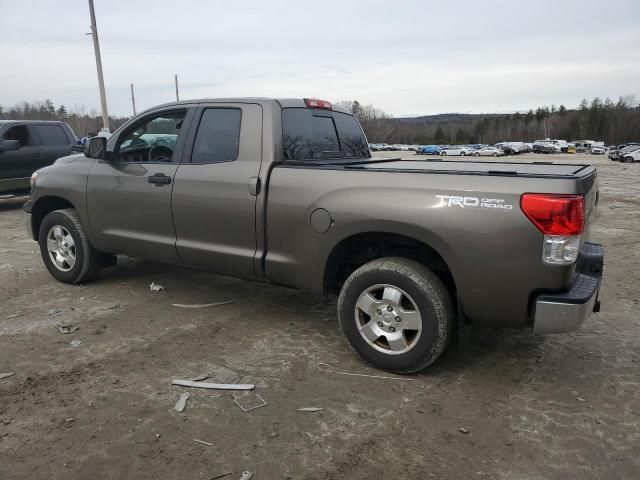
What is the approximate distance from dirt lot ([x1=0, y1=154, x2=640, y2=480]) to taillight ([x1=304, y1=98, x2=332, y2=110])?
188cm

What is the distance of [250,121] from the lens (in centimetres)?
413

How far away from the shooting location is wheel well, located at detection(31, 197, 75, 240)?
18.4 feet

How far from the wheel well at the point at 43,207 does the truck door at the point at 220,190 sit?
1.85 metres

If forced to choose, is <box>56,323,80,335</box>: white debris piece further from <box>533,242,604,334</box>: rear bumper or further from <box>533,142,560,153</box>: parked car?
<box>533,142,560,153</box>: parked car

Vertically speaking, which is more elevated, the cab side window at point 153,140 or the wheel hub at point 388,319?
the cab side window at point 153,140

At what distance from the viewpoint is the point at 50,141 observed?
11.5 meters

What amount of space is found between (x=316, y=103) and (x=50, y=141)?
30.0 feet

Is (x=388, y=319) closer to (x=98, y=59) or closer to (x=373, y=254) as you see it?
(x=373, y=254)

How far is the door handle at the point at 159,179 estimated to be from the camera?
14.8 ft

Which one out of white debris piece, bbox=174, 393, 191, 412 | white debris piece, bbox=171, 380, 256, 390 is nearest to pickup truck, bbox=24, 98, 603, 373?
white debris piece, bbox=171, 380, 256, 390

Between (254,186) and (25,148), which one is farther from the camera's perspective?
(25,148)

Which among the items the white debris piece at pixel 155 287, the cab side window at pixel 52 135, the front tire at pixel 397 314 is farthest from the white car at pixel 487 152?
the front tire at pixel 397 314

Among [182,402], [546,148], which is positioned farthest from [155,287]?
[546,148]

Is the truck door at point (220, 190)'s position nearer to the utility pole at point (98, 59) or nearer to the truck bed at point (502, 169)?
the truck bed at point (502, 169)
